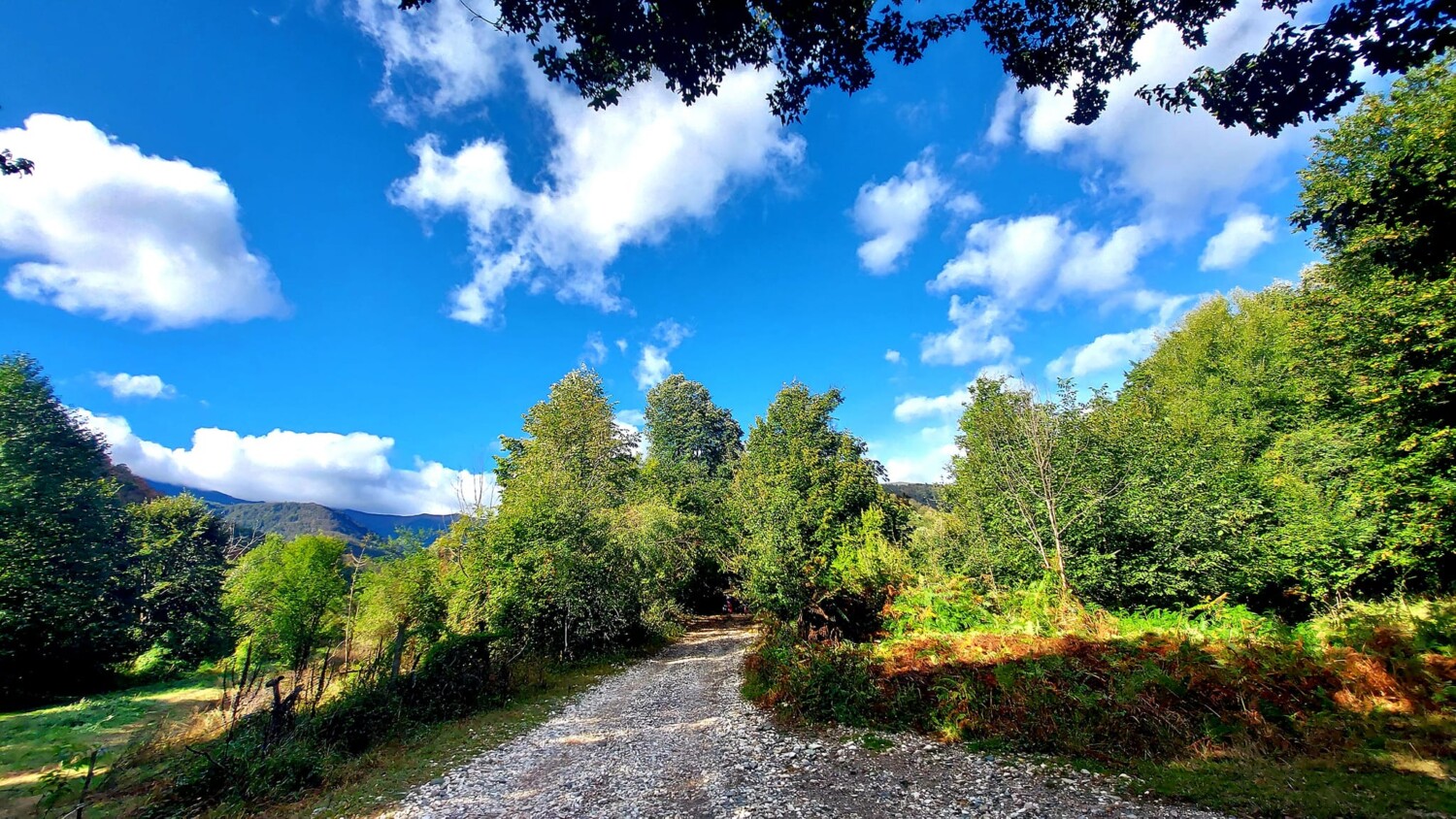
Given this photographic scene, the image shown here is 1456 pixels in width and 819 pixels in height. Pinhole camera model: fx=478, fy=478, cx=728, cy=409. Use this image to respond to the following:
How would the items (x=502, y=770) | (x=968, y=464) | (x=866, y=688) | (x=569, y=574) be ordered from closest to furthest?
(x=502, y=770)
(x=866, y=688)
(x=569, y=574)
(x=968, y=464)

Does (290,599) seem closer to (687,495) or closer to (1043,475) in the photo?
(687,495)

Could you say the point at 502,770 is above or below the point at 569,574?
below

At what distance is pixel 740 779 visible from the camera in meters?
6.34

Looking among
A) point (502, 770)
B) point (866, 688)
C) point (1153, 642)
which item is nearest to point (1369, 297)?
point (1153, 642)

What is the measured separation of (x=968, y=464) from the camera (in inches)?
769

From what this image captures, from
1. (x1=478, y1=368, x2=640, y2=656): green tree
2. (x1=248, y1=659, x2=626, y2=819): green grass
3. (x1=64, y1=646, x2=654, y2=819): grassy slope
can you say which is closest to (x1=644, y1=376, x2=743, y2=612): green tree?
(x1=478, y1=368, x2=640, y2=656): green tree

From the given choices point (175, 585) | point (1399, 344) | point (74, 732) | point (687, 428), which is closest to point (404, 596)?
point (74, 732)

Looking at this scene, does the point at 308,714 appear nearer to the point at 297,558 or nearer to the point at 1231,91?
the point at 1231,91

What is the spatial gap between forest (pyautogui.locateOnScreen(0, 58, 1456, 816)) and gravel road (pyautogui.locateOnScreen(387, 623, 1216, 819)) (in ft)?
2.87

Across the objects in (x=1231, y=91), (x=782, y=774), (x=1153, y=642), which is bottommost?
(x=782, y=774)

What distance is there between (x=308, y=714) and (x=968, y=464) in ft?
67.6

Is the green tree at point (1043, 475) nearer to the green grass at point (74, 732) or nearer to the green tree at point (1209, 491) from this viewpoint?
the green tree at point (1209, 491)

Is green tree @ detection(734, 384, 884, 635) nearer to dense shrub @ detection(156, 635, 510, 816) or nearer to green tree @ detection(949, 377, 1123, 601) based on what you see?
green tree @ detection(949, 377, 1123, 601)

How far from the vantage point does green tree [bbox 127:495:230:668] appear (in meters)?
21.5
